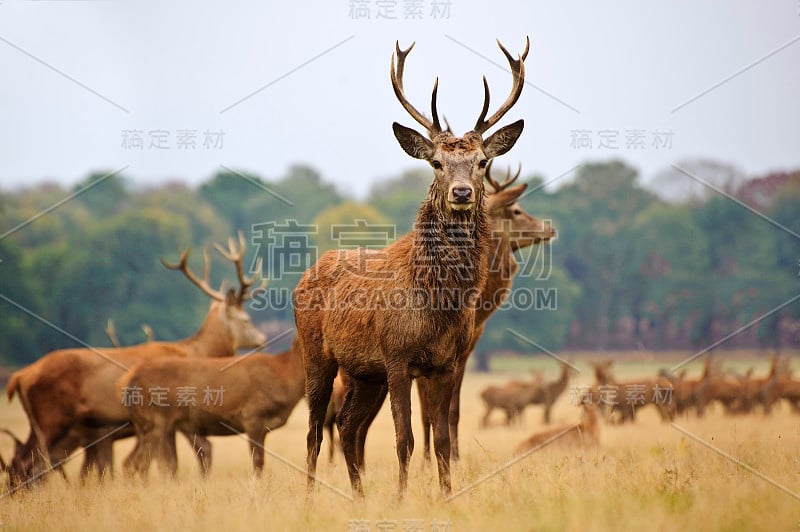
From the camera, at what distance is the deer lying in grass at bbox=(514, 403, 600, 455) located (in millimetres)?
11461

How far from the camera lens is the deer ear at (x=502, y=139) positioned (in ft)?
25.8

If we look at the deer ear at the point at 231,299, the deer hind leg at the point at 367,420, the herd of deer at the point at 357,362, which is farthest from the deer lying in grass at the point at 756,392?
the deer hind leg at the point at 367,420

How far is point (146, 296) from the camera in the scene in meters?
42.7

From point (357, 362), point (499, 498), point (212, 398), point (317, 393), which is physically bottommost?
point (499, 498)

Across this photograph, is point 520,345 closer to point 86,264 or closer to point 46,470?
point 86,264

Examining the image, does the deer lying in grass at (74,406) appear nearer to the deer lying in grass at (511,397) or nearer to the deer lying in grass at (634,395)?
the deer lying in grass at (634,395)

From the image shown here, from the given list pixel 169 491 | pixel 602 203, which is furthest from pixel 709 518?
pixel 602 203

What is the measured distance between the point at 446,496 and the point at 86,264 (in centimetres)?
3935

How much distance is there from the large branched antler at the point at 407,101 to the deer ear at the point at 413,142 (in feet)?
0.34

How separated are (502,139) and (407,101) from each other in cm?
81

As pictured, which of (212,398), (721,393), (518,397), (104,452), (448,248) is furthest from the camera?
(518,397)

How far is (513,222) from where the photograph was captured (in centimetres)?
1164

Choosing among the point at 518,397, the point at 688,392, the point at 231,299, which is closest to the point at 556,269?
the point at 518,397

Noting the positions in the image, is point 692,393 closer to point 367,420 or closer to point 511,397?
point 511,397
